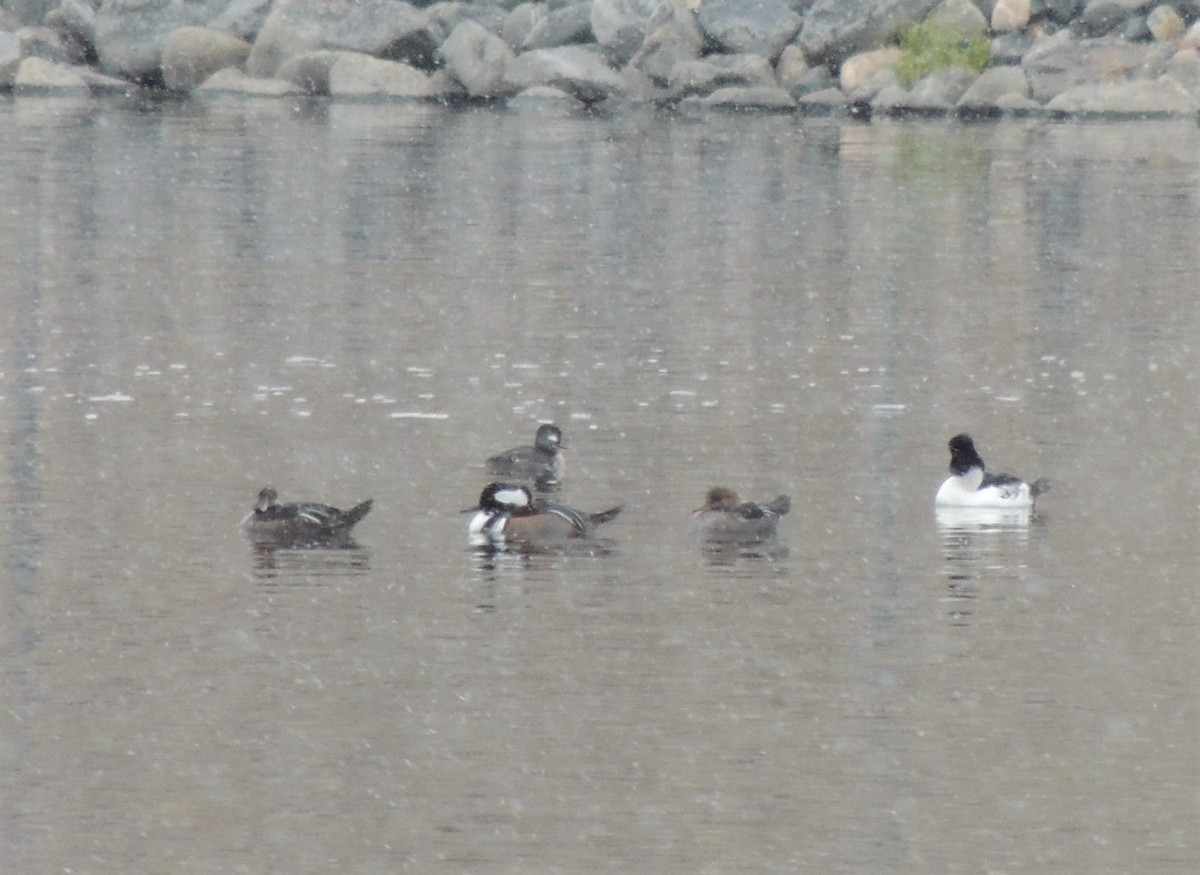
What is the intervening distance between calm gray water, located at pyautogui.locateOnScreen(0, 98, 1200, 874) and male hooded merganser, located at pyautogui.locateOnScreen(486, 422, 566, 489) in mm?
182

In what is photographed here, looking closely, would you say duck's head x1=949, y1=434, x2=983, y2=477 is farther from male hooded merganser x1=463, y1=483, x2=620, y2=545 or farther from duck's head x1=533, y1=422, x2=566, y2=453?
duck's head x1=533, y1=422, x2=566, y2=453

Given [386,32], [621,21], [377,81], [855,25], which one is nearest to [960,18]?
[855,25]

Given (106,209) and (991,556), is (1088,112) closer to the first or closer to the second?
(106,209)

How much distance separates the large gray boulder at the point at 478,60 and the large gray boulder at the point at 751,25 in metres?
3.41

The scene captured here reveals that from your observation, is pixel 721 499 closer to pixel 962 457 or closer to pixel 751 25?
pixel 962 457

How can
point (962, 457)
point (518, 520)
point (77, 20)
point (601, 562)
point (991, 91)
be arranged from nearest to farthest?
1. point (601, 562)
2. point (518, 520)
3. point (962, 457)
4. point (991, 91)
5. point (77, 20)

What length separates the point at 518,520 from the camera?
38.9 feet

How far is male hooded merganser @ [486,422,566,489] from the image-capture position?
12.9m

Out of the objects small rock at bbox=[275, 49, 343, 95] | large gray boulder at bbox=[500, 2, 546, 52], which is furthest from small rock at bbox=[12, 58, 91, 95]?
large gray boulder at bbox=[500, 2, 546, 52]

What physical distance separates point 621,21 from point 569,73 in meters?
1.34

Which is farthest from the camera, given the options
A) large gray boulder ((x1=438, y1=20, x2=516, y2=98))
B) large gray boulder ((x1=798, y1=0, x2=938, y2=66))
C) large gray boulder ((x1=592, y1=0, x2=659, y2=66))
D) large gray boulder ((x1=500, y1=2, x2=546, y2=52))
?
large gray boulder ((x1=500, y1=2, x2=546, y2=52))

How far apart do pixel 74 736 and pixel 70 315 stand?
34.9 ft

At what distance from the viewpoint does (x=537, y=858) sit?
755 cm

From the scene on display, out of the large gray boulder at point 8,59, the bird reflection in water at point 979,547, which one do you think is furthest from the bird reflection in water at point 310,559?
the large gray boulder at point 8,59
